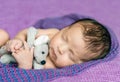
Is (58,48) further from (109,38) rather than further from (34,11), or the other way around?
(34,11)

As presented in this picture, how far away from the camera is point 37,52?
4.47 ft

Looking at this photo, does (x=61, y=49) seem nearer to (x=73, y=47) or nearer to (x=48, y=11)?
(x=73, y=47)

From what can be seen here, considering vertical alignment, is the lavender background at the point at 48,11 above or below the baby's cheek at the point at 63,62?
above

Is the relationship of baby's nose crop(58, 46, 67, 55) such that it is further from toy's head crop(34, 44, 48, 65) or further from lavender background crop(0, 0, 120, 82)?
lavender background crop(0, 0, 120, 82)

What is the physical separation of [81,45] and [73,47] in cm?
4

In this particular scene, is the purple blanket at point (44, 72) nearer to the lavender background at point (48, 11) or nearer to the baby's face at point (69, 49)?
the baby's face at point (69, 49)

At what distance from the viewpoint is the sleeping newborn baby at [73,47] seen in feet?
4.25

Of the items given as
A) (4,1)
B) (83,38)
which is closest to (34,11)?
(4,1)

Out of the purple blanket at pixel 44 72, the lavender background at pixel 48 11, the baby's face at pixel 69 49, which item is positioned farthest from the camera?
the lavender background at pixel 48 11

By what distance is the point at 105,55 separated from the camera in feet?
4.56

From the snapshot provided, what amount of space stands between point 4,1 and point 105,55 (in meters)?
0.90

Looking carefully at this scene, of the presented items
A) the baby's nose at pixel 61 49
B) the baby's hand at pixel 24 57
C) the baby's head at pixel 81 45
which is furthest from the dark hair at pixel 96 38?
the baby's hand at pixel 24 57

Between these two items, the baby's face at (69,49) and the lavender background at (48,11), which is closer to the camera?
the baby's face at (69,49)

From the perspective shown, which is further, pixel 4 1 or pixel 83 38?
pixel 4 1
